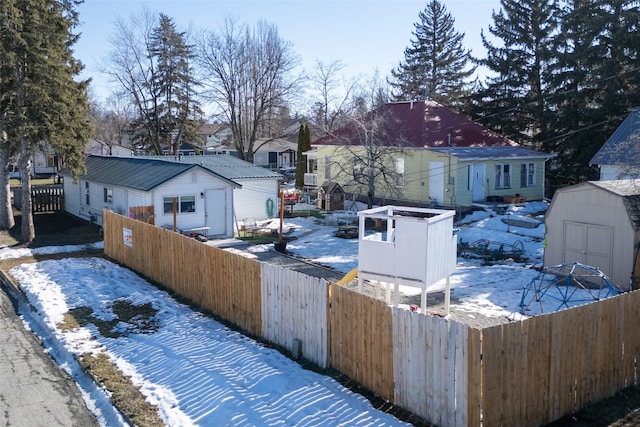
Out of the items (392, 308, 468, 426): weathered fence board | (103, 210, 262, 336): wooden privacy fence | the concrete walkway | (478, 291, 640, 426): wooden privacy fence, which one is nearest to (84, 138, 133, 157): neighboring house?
(103, 210, 262, 336): wooden privacy fence

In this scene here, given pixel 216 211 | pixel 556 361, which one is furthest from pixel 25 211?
pixel 556 361

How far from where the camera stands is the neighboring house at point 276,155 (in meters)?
70.5

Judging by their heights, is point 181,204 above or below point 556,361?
above

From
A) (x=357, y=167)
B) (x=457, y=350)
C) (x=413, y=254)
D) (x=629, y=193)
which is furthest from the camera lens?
(x=357, y=167)

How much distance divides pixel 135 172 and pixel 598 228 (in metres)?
19.0

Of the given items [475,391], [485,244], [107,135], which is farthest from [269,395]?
[107,135]

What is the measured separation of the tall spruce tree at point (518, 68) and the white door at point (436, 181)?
1262 cm

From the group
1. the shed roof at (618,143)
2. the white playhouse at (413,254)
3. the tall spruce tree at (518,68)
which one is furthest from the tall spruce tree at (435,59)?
the white playhouse at (413,254)

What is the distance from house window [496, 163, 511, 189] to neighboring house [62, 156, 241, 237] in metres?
15.0

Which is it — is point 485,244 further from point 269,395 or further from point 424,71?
point 424,71

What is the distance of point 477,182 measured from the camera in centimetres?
3244

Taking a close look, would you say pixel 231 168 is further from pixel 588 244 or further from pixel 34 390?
pixel 34 390

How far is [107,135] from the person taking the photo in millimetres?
89188

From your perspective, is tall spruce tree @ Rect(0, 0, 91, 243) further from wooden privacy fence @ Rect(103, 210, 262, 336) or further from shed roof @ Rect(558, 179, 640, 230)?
shed roof @ Rect(558, 179, 640, 230)
